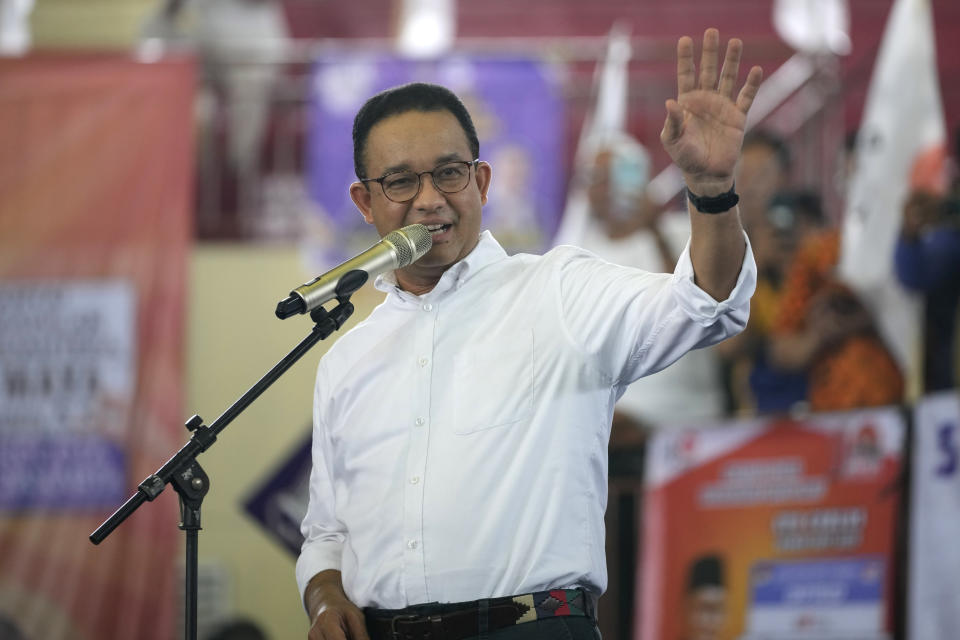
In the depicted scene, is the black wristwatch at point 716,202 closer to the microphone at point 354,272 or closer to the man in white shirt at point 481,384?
the man in white shirt at point 481,384

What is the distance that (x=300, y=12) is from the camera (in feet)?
29.2

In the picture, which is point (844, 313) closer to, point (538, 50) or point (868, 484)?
point (868, 484)

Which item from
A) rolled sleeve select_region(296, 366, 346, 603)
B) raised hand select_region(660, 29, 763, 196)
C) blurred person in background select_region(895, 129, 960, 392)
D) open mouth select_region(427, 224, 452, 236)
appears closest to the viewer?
raised hand select_region(660, 29, 763, 196)

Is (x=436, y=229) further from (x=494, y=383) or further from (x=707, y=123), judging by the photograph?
(x=707, y=123)

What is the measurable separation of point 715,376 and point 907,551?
43.8 inches

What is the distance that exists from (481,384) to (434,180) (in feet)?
1.38

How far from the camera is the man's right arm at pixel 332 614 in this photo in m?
2.26

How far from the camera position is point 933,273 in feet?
14.6

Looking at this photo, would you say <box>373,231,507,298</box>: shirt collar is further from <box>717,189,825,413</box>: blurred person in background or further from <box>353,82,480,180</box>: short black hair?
<box>717,189,825,413</box>: blurred person in background

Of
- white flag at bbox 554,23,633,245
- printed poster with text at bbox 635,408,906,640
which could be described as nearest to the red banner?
white flag at bbox 554,23,633,245

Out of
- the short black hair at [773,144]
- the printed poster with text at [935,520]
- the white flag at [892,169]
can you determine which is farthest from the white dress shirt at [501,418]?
the short black hair at [773,144]

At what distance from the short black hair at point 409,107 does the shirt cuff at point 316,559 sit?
75 centimetres

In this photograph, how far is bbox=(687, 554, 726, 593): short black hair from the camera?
15.7 feet

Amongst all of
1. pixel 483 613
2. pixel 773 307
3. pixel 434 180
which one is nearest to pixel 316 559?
pixel 483 613
